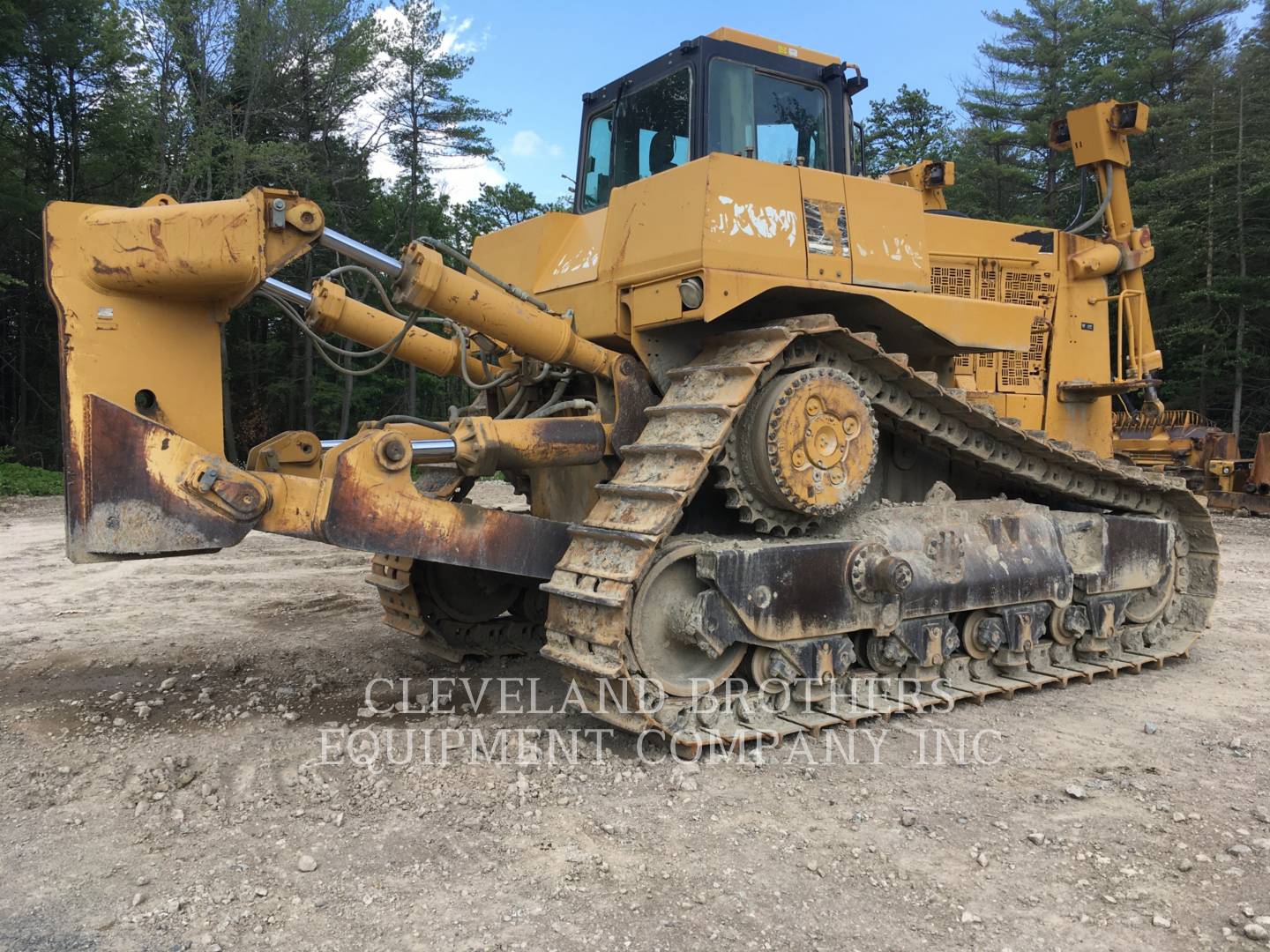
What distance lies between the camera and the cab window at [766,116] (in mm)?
5875

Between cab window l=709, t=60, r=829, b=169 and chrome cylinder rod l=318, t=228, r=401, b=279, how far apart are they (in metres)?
2.18

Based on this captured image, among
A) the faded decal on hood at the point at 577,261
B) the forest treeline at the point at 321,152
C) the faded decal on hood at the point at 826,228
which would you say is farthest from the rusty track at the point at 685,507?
the forest treeline at the point at 321,152

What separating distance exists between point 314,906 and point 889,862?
2013mm

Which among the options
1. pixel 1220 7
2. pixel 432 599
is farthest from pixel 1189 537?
pixel 1220 7

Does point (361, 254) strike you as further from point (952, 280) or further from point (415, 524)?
point (952, 280)

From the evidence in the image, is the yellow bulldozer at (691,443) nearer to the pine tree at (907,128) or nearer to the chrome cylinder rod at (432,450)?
the chrome cylinder rod at (432,450)

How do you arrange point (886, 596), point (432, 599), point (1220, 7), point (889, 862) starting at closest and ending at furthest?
point (889, 862) < point (886, 596) < point (432, 599) < point (1220, 7)

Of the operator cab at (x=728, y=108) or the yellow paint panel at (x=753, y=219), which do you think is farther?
the operator cab at (x=728, y=108)

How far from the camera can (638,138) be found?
6445mm

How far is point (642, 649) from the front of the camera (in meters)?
4.72

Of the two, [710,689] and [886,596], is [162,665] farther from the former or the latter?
[886,596]

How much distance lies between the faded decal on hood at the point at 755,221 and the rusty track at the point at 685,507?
504 mm

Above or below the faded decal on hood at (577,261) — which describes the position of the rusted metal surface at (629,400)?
below

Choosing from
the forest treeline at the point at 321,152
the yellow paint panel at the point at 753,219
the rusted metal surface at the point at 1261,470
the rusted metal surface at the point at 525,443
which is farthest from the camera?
the forest treeline at the point at 321,152
